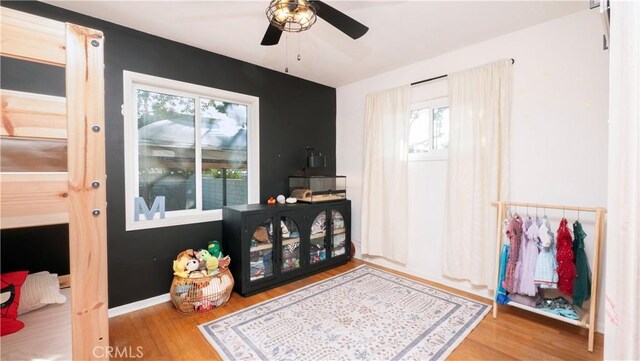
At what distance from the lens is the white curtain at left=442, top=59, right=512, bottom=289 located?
2.44 meters

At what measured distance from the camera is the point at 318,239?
3293 mm

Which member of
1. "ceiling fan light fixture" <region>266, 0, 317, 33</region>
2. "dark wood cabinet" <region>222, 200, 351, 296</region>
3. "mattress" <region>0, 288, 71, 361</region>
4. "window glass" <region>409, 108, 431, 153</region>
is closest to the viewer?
"mattress" <region>0, 288, 71, 361</region>

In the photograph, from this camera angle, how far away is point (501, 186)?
2.43 m

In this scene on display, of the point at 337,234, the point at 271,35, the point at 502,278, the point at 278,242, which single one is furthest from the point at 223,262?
the point at 502,278

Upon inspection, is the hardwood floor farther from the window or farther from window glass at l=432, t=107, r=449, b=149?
window glass at l=432, t=107, r=449, b=149

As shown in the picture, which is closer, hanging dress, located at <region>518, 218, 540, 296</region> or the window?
hanging dress, located at <region>518, 218, 540, 296</region>

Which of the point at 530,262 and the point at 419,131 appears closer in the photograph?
the point at 530,262

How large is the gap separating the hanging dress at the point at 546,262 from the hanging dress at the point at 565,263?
0.11ft

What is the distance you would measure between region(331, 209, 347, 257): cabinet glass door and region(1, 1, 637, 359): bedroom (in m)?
0.53

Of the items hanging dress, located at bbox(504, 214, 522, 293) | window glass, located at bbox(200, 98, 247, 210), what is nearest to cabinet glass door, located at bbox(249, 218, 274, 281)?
window glass, located at bbox(200, 98, 247, 210)

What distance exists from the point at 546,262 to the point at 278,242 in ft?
7.51

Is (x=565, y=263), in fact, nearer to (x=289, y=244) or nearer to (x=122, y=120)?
(x=289, y=244)

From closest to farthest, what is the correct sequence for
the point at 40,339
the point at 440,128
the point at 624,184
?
the point at 624,184, the point at 40,339, the point at 440,128

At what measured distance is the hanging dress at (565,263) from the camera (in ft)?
6.33
